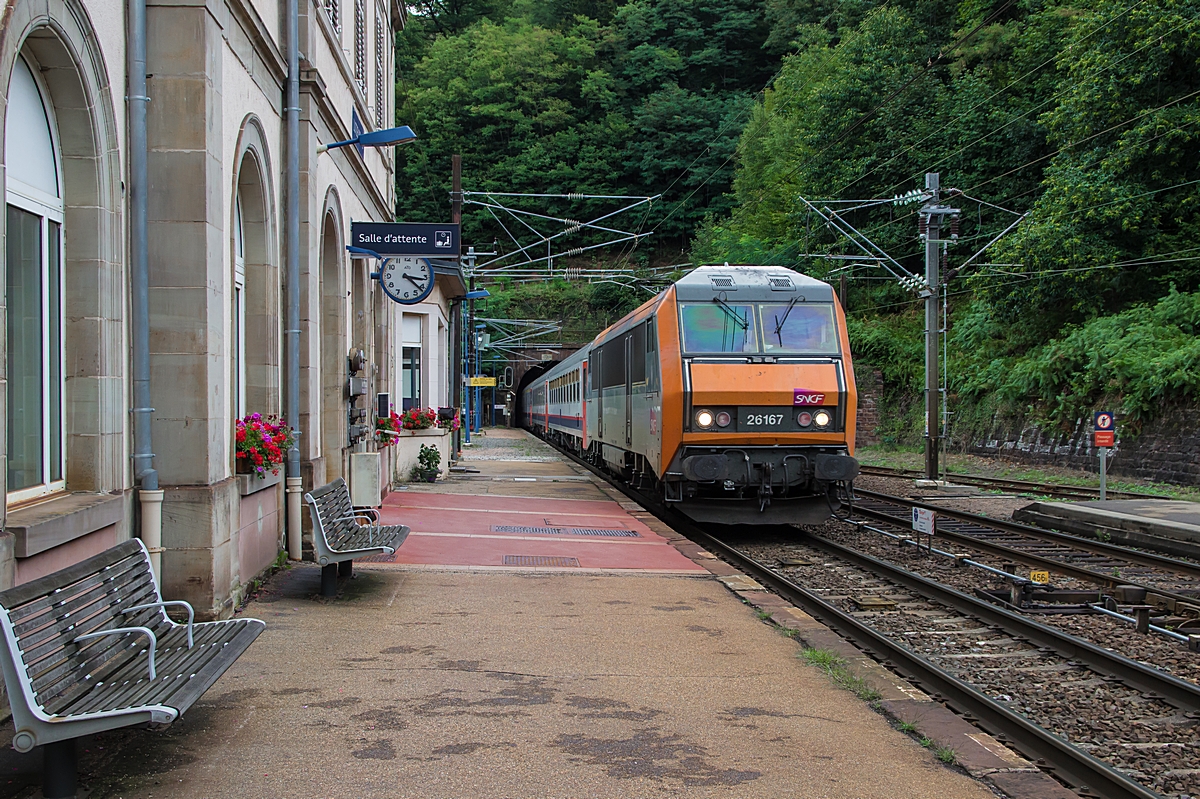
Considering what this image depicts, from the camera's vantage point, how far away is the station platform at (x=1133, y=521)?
41.5 feet

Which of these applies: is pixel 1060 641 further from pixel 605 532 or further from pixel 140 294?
pixel 605 532

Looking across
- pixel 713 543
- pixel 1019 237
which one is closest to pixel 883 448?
pixel 1019 237

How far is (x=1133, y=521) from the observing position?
44.5 ft

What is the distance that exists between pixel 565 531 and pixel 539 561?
2646 millimetres

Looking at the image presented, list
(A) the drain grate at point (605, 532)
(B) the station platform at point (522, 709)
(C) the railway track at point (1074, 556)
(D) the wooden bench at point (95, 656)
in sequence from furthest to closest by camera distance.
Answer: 1. (A) the drain grate at point (605, 532)
2. (C) the railway track at point (1074, 556)
3. (B) the station platform at point (522, 709)
4. (D) the wooden bench at point (95, 656)

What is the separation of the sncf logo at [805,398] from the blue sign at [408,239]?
4.27 metres

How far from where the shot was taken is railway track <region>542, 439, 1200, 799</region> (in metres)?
5.12

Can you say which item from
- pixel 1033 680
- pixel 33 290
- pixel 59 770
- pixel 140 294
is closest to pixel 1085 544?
pixel 1033 680


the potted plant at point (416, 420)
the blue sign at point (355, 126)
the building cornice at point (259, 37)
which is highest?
the blue sign at point (355, 126)

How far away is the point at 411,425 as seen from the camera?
20562 millimetres

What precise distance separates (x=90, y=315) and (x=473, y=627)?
3084 millimetres

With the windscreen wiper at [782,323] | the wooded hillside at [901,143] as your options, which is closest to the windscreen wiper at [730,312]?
the windscreen wiper at [782,323]

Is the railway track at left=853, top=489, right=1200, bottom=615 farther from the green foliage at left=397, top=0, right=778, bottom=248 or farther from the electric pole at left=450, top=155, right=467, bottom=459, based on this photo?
the green foliage at left=397, top=0, right=778, bottom=248

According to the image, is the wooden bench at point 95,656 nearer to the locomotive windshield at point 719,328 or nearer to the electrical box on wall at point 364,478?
the electrical box on wall at point 364,478
